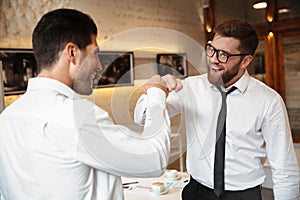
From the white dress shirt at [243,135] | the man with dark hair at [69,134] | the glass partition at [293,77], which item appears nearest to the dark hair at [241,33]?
the white dress shirt at [243,135]

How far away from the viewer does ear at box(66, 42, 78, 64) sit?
1003 mm

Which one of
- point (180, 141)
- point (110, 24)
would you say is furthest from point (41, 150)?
point (110, 24)

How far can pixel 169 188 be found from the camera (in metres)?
2.10

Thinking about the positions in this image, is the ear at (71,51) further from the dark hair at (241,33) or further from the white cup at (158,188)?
the white cup at (158,188)

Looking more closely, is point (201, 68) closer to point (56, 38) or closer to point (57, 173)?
point (56, 38)

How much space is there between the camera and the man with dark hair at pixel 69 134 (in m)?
0.93

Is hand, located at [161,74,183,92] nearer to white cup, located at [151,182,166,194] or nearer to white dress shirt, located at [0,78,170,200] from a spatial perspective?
white dress shirt, located at [0,78,170,200]

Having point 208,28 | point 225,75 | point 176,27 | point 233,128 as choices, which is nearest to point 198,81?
point 225,75

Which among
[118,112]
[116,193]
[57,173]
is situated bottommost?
[116,193]

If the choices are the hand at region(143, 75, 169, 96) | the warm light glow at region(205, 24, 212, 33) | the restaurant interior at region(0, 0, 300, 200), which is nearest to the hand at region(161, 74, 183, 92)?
the hand at region(143, 75, 169, 96)

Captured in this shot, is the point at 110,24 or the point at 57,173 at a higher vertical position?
the point at 110,24

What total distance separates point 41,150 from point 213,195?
40.0 inches

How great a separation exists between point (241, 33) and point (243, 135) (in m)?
0.53

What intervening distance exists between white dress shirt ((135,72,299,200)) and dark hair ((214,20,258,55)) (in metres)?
0.17
